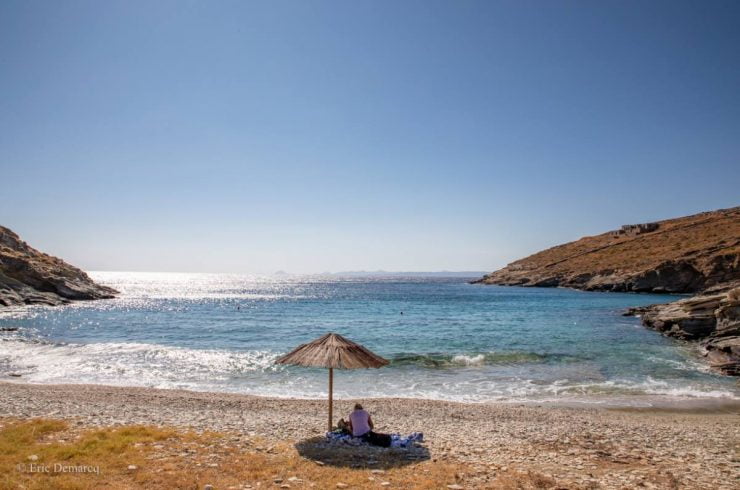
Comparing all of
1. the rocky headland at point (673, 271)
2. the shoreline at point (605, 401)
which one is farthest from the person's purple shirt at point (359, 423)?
the rocky headland at point (673, 271)

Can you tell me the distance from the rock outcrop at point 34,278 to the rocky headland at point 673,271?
9648 cm

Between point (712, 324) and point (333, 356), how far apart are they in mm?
38231

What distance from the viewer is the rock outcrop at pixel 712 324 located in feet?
91.5

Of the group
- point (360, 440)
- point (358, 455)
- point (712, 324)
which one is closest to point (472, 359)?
point (360, 440)

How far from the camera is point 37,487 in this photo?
8578mm

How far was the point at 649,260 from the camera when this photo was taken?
11850cm

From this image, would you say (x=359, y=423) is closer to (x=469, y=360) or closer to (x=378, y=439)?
(x=378, y=439)

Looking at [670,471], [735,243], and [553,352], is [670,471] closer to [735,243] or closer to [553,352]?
[553,352]

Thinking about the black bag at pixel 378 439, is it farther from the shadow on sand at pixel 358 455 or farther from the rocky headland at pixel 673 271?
the rocky headland at pixel 673 271

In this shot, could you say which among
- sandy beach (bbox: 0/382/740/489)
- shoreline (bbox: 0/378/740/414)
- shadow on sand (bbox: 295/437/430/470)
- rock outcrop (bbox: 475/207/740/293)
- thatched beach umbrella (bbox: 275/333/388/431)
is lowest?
shoreline (bbox: 0/378/740/414)

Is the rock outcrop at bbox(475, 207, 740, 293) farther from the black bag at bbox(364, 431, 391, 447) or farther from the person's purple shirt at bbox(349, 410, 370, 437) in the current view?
the person's purple shirt at bbox(349, 410, 370, 437)

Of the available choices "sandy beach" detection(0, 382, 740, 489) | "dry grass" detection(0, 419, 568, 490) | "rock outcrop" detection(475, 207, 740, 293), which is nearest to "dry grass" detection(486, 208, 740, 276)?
"rock outcrop" detection(475, 207, 740, 293)

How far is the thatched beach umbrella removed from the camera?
13.6m

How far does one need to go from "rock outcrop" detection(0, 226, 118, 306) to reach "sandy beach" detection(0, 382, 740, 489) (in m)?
69.9
